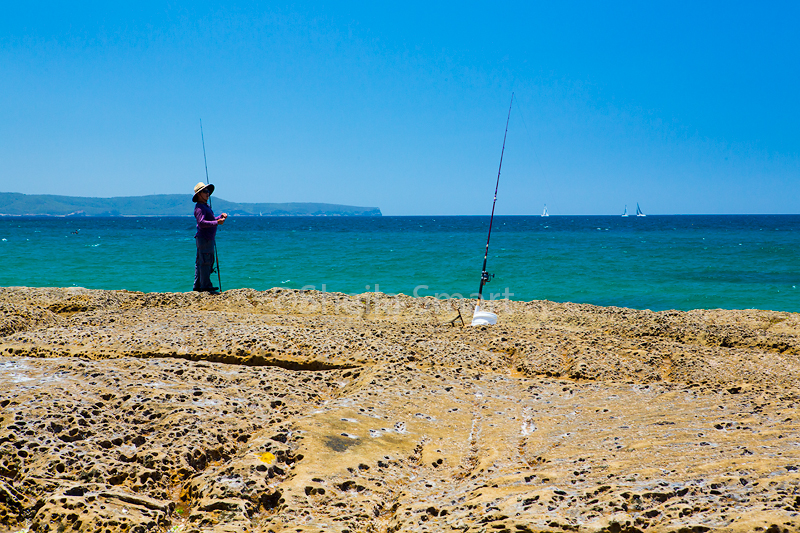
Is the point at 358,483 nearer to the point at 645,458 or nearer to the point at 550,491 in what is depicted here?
the point at 550,491

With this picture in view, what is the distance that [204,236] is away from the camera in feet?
28.4

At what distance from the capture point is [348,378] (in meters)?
4.34

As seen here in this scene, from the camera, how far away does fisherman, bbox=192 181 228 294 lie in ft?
28.4

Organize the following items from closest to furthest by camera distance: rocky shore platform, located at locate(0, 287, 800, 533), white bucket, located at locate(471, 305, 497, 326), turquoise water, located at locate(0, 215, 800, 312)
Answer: rocky shore platform, located at locate(0, 287, 800, 533)
white bucket, located at locate(471, 305, 497, 326)
turquoise water, located at locate(0, 215, 800, 312)

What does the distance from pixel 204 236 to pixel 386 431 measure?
6.53 meters

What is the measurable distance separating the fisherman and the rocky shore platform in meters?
2.96

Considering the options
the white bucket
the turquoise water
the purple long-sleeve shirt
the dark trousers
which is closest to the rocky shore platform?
the white bucket

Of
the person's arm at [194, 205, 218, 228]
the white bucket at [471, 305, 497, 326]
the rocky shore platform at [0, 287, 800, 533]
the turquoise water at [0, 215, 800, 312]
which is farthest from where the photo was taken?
the turquoise water at [0, 215, 800, 312]

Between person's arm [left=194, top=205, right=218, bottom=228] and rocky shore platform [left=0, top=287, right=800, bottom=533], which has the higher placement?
person's arm [left=194, top=205, right=218, bottom=228]

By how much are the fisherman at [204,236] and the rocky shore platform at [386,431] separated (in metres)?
2.96

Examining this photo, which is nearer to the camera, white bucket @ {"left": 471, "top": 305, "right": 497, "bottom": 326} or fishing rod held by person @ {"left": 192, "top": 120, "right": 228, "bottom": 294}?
white bucket @ {"left": 471, "top": 305, "right": 497, "bottom": 326}

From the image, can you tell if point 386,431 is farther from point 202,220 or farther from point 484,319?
point 202,220

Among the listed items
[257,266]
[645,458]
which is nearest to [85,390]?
[645,458]

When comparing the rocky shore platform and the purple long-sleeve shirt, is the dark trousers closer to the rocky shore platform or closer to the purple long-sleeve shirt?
the purple long-sleeve shirt
